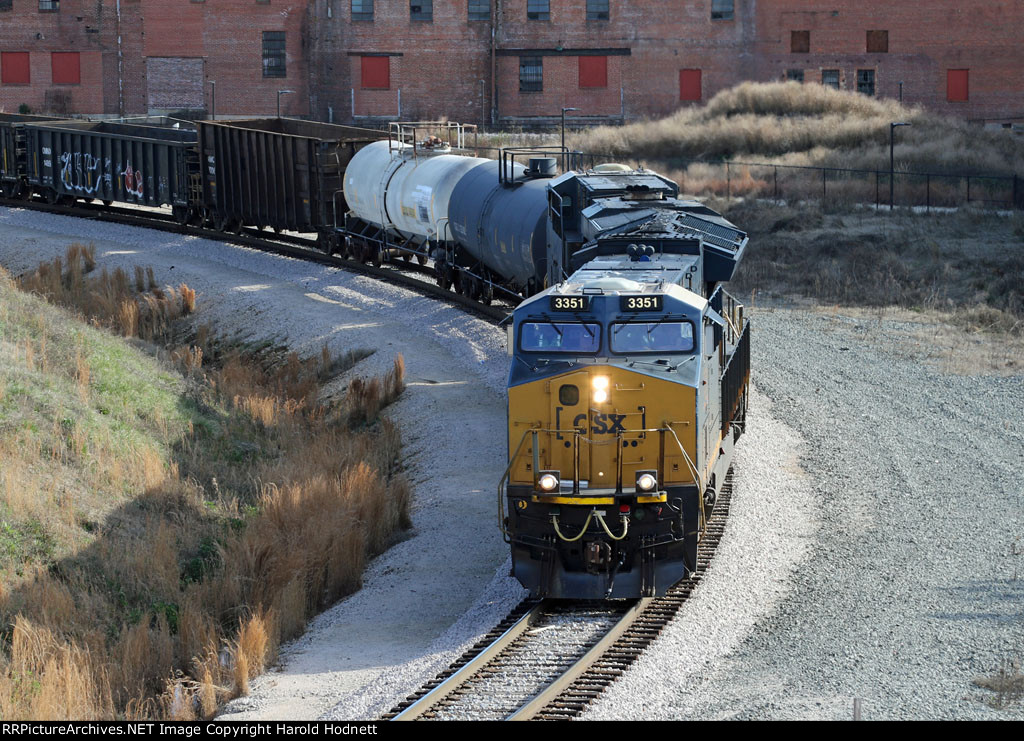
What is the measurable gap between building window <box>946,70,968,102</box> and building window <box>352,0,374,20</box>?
35.6 meters

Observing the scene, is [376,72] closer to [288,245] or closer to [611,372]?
[288,245]

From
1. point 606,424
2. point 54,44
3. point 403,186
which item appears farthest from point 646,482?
point 54,44

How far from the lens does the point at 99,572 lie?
1623cm

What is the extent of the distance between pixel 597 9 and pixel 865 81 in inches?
680

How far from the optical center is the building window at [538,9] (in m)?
76.7

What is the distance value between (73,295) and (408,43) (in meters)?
46.0

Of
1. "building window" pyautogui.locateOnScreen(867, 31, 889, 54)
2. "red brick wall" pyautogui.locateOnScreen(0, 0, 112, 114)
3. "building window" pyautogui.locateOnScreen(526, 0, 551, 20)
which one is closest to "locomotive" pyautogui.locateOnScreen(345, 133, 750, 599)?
"building window" pyautogui.locateOnScreen(526, 0, 551, 20)

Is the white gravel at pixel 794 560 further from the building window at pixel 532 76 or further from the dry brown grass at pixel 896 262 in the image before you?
the building window at pixel 532 76

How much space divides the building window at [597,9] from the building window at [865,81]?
637 inches

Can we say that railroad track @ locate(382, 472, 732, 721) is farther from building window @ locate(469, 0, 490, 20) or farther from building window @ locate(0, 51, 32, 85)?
building window @ locate(0, 51, 32, 85)

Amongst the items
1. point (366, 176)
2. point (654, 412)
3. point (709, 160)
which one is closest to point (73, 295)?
point (366, 176)

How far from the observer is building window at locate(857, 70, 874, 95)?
3059 inches

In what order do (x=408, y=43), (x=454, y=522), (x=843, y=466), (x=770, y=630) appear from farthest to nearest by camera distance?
1. (x=408, y=43)
2. (x=843, y=466)
3. (x=454, y=522)
4. (x=770, y=630)

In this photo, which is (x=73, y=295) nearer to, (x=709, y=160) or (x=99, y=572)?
(x=99, y=572)
